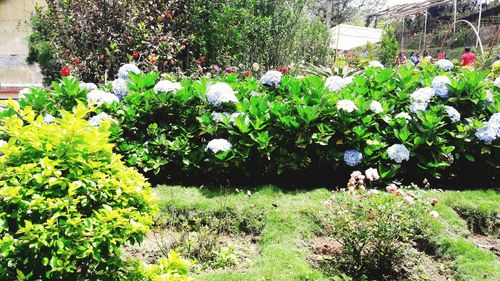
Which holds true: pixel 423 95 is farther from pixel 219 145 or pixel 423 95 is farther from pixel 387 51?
pixel 387 51

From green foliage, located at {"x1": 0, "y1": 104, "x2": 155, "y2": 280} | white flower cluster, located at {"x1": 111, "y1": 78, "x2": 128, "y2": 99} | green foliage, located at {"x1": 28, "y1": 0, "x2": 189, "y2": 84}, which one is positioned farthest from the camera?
green foliage, located at {"x1": 28, "y1": 0, "x2": 189, "y2": 84}

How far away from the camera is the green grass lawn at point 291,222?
2.79m

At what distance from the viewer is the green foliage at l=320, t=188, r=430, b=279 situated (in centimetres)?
268

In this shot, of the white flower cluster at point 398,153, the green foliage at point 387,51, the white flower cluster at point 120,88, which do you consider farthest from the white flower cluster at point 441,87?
the green foliage at point 387,51

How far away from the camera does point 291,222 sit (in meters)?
3.39

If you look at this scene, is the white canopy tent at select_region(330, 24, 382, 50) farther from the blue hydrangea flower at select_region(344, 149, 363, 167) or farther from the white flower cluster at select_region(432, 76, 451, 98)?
the blue hydrangea flower at select_region(344, 149, 363, 167)

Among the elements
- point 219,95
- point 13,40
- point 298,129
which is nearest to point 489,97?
point 298,129

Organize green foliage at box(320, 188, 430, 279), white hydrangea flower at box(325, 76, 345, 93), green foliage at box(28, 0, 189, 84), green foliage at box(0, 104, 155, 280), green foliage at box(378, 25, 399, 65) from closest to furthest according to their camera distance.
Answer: green foliage at box(0, 104, 155, 280) → green foliage at box(320, 188, 430, 279) → white hydrangea flower at box(325, 76, 345, 93) → green foliage at box(28, 0, 189, 84) → green foliage at box(378, 25, 399, 65)

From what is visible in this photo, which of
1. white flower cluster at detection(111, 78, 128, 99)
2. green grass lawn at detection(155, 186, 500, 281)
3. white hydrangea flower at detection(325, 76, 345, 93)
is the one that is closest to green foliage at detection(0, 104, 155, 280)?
green grass lawn at detection(155, 186, 500, 281)

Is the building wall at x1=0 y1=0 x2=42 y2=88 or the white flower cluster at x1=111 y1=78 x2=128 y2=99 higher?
the building wall at x1=0 y1=0 x2=42 y2=88

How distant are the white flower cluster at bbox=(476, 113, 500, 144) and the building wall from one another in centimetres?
1076

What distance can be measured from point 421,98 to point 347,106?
30.8 inches

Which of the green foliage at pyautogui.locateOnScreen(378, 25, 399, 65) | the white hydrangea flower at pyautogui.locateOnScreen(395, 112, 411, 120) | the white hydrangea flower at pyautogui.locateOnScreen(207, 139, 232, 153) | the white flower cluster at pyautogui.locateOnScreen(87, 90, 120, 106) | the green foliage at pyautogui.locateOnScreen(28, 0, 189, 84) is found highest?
the green foliage at pyautogui.locateOnScreen(378, 25, 399, 65)

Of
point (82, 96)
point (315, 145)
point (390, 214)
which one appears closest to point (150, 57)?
point (82, 96)
